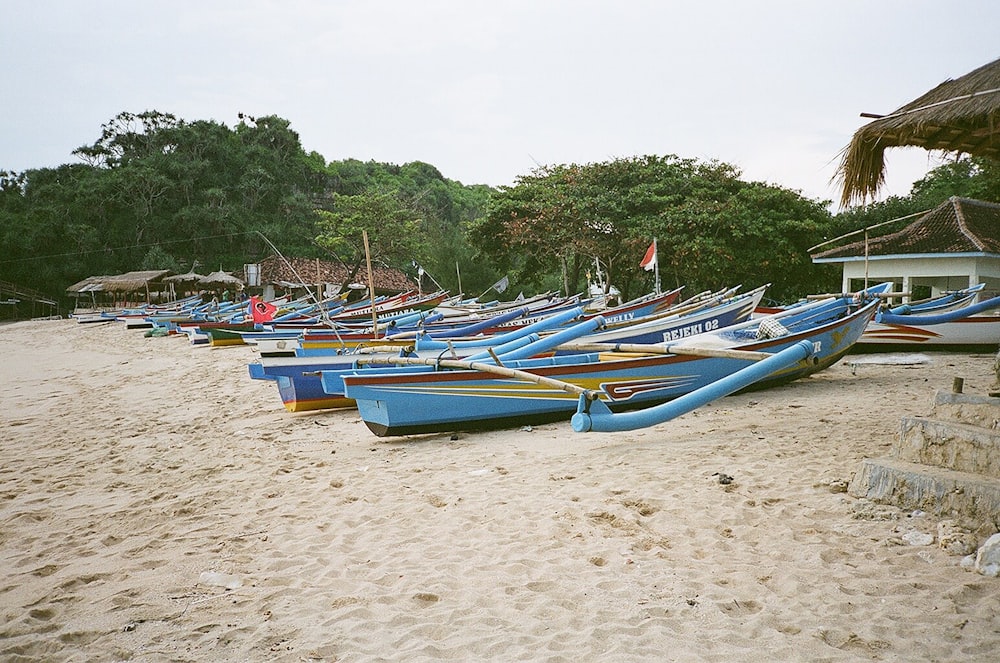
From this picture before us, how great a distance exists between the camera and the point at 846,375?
9133mm

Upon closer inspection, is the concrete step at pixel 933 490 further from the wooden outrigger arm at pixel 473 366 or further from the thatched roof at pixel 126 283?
the thatched roof at pixel 126 283

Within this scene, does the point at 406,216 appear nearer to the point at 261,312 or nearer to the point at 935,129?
the point at 261,312

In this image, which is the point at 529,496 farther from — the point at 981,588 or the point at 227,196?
the point at 227,196

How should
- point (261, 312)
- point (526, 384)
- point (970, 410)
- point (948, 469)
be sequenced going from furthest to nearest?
point (261, 312)
point (526, 384)
point (970, 410)
point (948, 469)

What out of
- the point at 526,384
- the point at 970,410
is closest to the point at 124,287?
the point at 526,384

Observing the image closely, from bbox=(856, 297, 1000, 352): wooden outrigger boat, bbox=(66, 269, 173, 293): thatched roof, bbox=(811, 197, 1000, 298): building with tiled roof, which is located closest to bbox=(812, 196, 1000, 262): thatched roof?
bbox=(811, 197, 1000, 298): building with tiled roof

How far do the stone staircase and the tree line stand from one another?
8.63 feet

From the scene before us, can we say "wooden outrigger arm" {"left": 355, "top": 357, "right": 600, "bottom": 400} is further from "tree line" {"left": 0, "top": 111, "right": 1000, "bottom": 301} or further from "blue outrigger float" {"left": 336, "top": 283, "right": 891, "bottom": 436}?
"tree line" {"left": 0, "top": 111, "right": 1000, "bottom": 301}

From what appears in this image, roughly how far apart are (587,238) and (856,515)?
18.4m

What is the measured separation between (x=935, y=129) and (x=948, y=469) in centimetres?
241

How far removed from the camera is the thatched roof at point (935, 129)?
13.7ft

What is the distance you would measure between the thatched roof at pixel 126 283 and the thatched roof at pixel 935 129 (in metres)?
38.5

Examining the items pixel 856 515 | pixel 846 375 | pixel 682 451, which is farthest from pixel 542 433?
pixel 846 375

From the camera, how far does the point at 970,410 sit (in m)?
3.94
